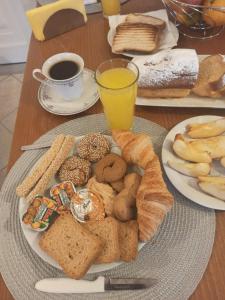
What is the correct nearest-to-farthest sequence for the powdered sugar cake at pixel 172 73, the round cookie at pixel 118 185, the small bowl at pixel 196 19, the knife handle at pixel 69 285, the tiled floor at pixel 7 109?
the knife handle at pixel 69 285, the round cookie at pixel 118 185, the powdered sugar cake at pixel 172 73, the small bowl at pixel 196 19, the tiled floor at pixel 7 109

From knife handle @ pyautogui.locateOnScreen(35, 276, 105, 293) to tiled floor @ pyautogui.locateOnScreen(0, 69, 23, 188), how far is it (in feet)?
3.81

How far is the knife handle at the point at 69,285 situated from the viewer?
0.61 m

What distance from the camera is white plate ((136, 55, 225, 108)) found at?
34.7 inches

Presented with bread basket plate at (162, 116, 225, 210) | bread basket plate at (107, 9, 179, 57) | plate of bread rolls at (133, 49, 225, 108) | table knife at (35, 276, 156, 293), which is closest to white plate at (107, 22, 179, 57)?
bread basket plate at (107, 9, 179, 57)

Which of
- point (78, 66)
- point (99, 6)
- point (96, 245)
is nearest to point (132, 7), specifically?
point (99, 6)

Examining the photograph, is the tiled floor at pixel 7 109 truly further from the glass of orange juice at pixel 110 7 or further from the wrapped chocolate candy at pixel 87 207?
the wrapped chocolate candy at pixel 87 207

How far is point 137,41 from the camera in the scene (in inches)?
40.4

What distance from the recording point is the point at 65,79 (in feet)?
2.93

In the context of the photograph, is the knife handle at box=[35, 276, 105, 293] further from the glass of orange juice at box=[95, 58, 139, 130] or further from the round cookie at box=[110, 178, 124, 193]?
the glass of orange juice at box=[95, 58, 139, 130]

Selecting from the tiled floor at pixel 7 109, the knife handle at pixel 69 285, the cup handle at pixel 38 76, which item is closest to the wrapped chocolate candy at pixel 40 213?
the knife handle at pixel 69 285

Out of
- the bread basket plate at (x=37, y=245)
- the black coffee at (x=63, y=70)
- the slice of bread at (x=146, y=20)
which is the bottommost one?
the bread basket plate at (x=37, y=245)

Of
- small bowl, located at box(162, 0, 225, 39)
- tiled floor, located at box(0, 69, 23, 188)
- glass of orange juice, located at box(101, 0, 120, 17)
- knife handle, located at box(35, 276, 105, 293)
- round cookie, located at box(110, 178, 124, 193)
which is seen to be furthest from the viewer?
tiled floor, located at box(0, 69, 23, 188)

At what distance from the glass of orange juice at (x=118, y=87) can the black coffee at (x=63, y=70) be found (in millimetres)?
125

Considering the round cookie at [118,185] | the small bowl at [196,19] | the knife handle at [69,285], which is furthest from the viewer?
the small bowl at [196,19]
